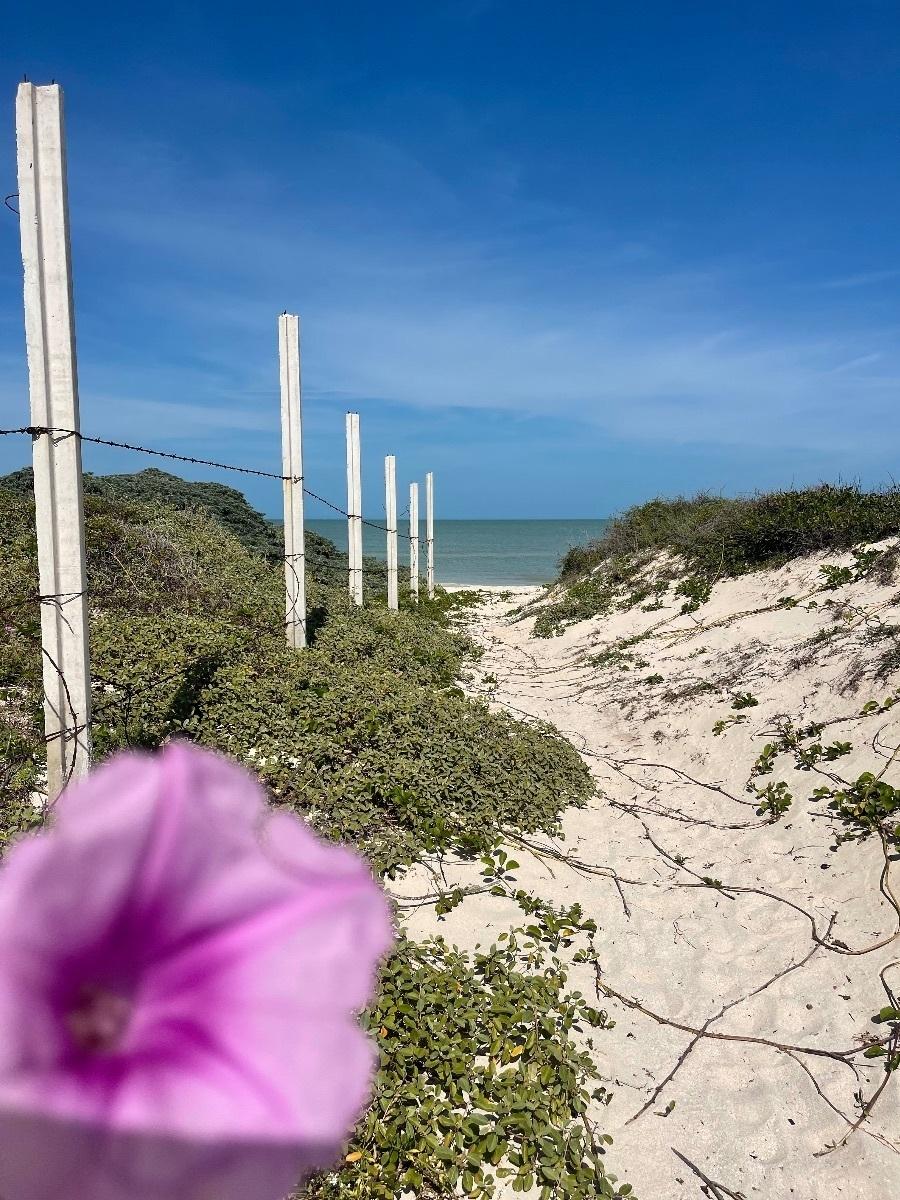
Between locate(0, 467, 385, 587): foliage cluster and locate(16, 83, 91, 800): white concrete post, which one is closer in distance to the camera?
locate(16, 83, 91, 800): white concrete post

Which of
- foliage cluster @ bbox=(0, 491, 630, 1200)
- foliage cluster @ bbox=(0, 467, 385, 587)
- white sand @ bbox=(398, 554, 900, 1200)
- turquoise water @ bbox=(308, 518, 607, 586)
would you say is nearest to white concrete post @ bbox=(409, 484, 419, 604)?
foliage cluster @ bbox=(0, 467, 385, 587)

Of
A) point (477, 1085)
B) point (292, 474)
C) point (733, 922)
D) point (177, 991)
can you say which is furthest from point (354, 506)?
→ point (177, 991)

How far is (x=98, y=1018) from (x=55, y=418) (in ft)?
13.9

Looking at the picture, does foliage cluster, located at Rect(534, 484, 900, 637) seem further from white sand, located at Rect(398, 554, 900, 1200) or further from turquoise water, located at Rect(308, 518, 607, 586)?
turquoise water, located at Rect(308, 518, 607, 586)

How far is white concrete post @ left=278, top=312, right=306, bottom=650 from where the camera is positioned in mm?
8430

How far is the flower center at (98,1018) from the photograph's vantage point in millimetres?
269

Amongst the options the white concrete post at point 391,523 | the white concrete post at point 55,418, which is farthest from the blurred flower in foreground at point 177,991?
the white concrete post at point 391,523

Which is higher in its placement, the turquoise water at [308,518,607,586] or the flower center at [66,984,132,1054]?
the flower center at [66,984,132,1054]

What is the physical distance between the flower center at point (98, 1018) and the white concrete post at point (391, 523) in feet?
48.1

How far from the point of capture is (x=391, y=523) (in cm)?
1590

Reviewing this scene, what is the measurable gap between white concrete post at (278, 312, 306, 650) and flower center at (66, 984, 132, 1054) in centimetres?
834

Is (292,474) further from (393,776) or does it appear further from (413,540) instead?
(413,540)

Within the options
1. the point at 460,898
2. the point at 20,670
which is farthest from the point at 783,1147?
the point at 20,670

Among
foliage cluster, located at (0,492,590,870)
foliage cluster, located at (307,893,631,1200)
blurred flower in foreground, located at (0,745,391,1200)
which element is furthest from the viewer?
foliage cluster, located at (0,492,590,870)
